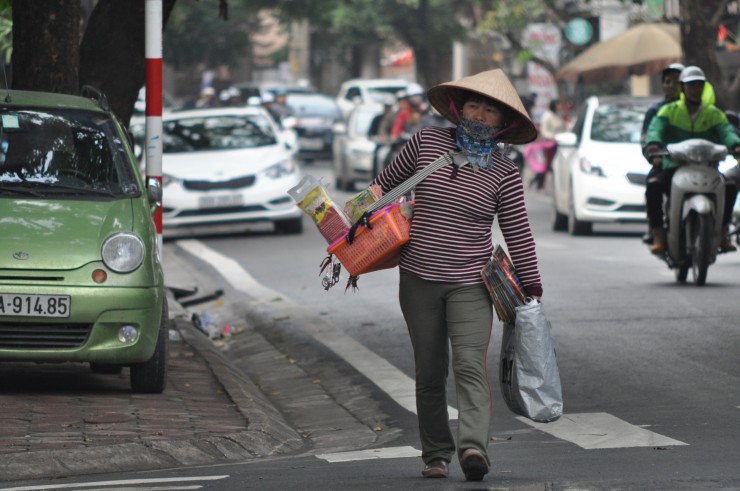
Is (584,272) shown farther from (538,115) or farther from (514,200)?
(538,115)

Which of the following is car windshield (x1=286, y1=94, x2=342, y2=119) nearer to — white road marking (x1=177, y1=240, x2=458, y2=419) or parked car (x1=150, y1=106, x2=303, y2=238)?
parked car (x1=150, y1=106, x2=303, y2=238)

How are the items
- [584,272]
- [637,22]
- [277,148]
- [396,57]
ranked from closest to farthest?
1. [584,272]
2. [277,148]
3. [637,22]
4. [396,57]

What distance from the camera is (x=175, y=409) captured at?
8.77 metres

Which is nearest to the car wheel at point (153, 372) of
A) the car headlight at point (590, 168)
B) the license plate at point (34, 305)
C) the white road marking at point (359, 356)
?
the license plate at point (34, 305)

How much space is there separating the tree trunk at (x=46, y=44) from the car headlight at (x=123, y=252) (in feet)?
9.36

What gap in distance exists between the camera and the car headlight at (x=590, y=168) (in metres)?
20.5

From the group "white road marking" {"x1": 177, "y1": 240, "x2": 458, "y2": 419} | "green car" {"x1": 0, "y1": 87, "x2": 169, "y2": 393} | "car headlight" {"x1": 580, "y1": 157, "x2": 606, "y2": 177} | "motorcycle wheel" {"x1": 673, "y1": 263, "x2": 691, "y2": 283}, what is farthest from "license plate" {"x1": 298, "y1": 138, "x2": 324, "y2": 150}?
"green car" {"x1": 0, "y1": 87, "x2": 169, "y2": 393}

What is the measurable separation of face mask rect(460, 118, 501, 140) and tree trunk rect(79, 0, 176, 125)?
5787 millimetres

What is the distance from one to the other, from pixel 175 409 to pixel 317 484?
2191mm

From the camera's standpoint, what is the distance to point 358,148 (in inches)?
1196

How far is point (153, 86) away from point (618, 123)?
35.3ft

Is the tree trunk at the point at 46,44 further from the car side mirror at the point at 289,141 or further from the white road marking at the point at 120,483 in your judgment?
the car side mirror at the point at 289,141

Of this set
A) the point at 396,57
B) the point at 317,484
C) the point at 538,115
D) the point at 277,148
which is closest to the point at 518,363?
the point at 317,484

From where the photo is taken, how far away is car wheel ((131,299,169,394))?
918cm
